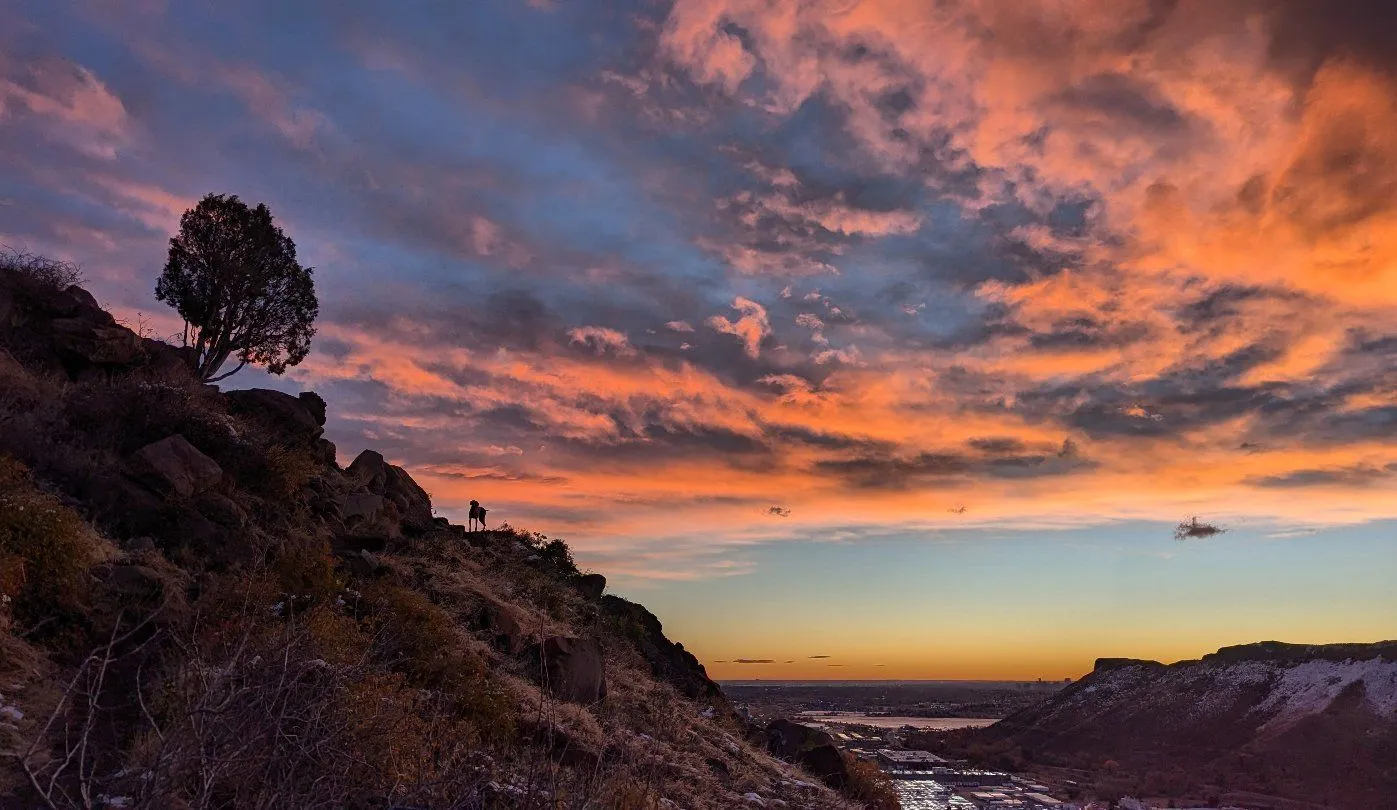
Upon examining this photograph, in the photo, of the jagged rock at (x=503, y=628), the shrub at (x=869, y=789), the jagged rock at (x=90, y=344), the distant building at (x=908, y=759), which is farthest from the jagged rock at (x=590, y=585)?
the distant building at (x=908, y=759)

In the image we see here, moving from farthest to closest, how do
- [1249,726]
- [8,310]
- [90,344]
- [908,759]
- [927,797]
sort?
[908,759], [1249,726], [927,797], [90,344], [8,310]

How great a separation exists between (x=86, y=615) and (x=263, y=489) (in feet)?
24.1

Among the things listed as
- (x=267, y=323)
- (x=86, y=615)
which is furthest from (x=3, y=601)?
(x=267, y=323)

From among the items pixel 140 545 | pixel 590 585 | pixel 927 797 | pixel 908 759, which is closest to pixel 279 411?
pixel 140 545

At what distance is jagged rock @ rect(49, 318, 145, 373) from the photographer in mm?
21312

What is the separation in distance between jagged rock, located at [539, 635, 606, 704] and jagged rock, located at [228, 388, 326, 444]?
1109 cm

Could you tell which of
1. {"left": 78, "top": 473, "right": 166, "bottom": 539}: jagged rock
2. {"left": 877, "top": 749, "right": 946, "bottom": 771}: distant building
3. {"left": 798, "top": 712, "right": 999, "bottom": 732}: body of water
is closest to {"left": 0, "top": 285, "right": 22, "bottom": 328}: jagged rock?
{"left": 78, "top": 473, "right": 166, "bottom": 539}: jagged rock

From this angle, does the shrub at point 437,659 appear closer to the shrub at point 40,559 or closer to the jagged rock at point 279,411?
the shrub at point 40,559

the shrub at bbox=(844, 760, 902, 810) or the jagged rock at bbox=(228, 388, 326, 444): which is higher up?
the jagged rock at bbox=(228, 388, 326, 444)

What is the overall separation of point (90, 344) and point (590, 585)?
19.8m

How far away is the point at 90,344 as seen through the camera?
21516 millimetres

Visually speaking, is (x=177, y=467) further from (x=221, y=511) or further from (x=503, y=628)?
(x=503, y=628)

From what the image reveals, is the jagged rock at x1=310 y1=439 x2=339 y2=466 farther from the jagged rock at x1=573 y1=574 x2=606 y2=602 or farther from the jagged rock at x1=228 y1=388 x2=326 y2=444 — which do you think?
the jagged rock at x1=573 y1=574 x2=606 y2=602

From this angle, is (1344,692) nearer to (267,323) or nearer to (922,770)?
(922,770)
